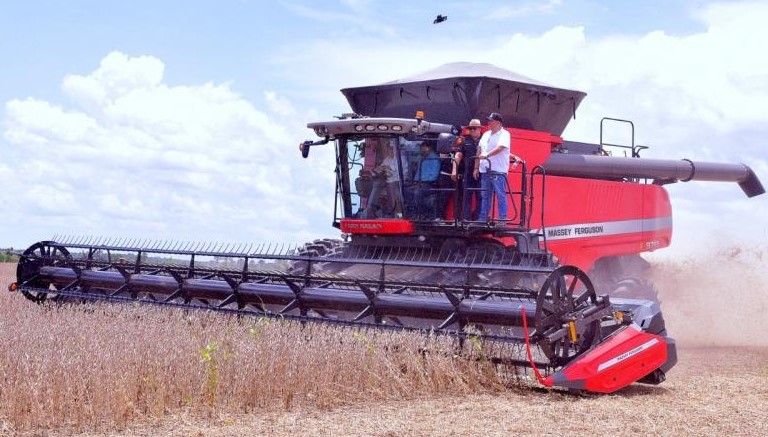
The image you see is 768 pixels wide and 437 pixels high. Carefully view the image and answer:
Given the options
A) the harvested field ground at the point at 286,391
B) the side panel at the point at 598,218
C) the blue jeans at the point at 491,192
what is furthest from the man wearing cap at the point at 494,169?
the harvested field ground at the point at 286,391

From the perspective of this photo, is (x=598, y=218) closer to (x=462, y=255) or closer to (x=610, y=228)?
(x=610, y=228)

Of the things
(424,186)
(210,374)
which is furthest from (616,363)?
(424,186)

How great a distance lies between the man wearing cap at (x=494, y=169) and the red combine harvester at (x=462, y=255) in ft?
0.28

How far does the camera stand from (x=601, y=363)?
576 cm

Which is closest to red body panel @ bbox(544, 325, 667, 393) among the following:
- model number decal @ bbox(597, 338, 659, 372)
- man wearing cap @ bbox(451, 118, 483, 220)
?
model number decal @ bbox(597, 338, 659, 372)

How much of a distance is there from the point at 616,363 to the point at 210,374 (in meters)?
2.48

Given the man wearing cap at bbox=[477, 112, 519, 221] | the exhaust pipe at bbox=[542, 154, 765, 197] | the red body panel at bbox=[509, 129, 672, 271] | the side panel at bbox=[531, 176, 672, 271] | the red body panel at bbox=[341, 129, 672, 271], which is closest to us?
the man wearing cap at bbox=[477, 112, 519, 221]

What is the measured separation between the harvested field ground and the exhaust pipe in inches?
115

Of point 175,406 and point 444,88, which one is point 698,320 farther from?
point 175,406

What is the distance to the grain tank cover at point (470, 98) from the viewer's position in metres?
8.34

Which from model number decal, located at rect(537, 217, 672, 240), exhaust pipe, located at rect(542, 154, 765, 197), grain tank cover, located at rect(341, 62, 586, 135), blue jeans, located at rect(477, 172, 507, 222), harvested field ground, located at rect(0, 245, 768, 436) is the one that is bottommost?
harvested field ground, located at rect(0, 245, 768, 436)

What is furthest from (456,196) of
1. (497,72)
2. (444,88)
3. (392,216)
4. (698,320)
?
(698,320)

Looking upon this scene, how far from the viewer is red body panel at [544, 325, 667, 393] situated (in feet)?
18.6

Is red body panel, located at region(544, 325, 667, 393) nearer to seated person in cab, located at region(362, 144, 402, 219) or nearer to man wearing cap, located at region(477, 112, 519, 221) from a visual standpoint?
man wearing cap, located at region(477, 112, 519, 221)
